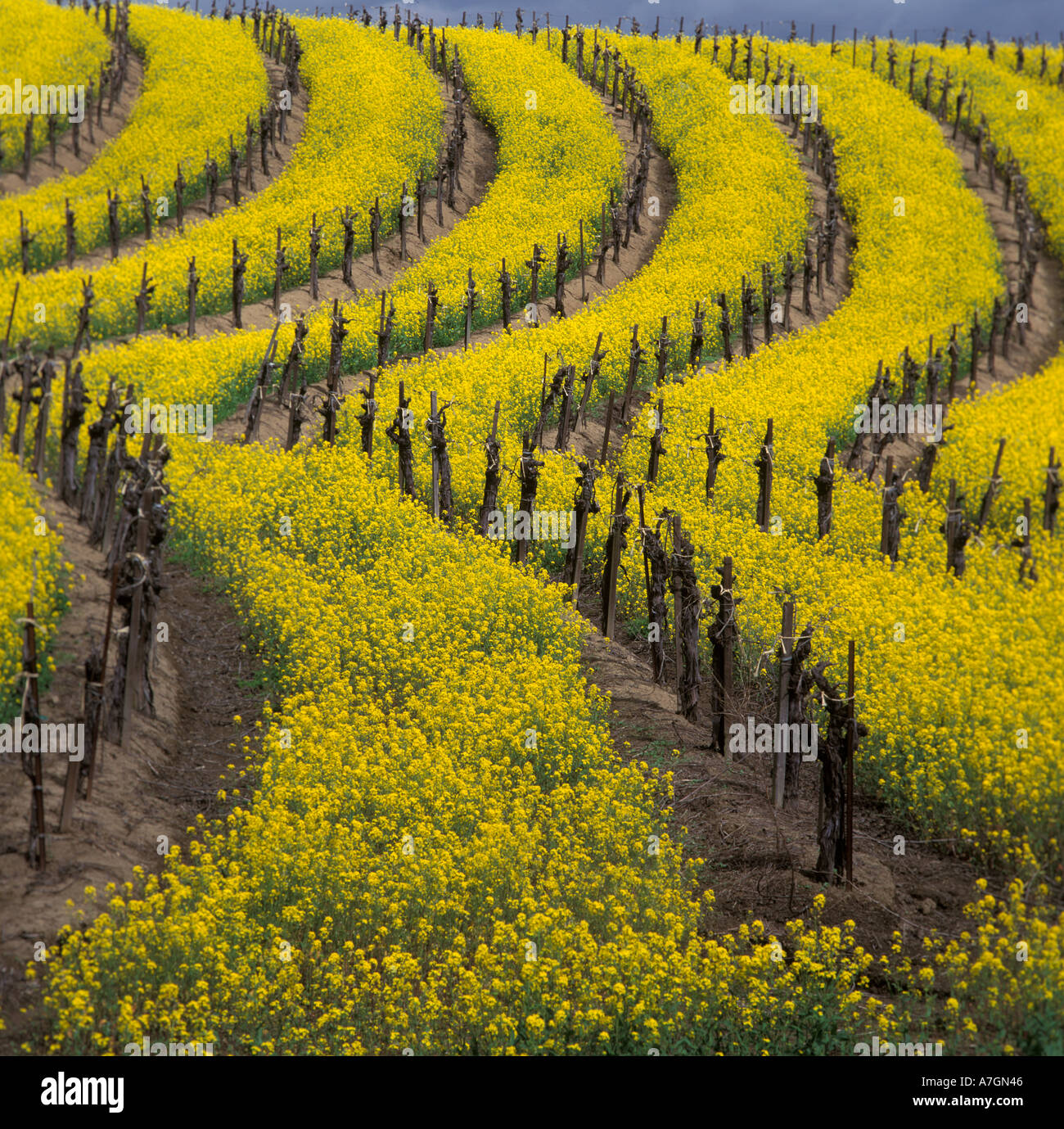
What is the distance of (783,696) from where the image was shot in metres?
13.6

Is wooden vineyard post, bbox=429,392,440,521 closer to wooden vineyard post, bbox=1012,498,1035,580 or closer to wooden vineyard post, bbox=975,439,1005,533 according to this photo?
wooden vineyard post, bbox=1012,498,1035,580

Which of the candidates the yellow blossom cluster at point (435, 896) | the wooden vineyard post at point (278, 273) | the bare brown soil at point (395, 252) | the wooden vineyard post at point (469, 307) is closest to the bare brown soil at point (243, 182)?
the bare brown soil at point (395, 252)

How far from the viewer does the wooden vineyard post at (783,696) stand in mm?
13398

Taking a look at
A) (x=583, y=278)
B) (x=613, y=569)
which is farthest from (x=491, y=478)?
(x=583, y=278)

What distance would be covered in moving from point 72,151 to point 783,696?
155ft

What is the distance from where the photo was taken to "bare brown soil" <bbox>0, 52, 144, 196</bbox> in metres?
45.6

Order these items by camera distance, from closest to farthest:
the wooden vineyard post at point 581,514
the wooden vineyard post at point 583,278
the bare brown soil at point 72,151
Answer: the wooden vineyard post at point 581,514 < the wooden vineyard post at point 583,278 < the bare brown soil at point 72,151

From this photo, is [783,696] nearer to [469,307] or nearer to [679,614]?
[679,614]

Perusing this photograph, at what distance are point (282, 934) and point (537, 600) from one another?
27.1 feet

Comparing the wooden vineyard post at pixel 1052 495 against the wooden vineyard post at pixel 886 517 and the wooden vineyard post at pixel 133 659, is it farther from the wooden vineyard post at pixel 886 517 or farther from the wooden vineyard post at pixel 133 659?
the wooden vineyard post at pixel 133 659

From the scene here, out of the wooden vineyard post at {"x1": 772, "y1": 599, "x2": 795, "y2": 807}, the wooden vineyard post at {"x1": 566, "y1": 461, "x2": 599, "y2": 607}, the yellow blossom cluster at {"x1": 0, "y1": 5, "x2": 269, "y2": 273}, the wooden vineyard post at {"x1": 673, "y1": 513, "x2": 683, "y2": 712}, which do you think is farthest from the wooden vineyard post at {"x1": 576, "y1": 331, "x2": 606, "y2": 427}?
the wooden vineyard post at {"x1": 772, "y1": 599, "x2": 795, "y2": 807}

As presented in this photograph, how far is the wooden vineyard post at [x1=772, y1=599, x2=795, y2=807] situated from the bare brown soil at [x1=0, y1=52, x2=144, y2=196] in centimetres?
4239

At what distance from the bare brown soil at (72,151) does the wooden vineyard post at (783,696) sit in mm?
42390

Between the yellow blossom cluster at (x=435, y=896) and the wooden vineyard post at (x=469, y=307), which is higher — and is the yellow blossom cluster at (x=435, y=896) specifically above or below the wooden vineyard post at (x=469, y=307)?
below
